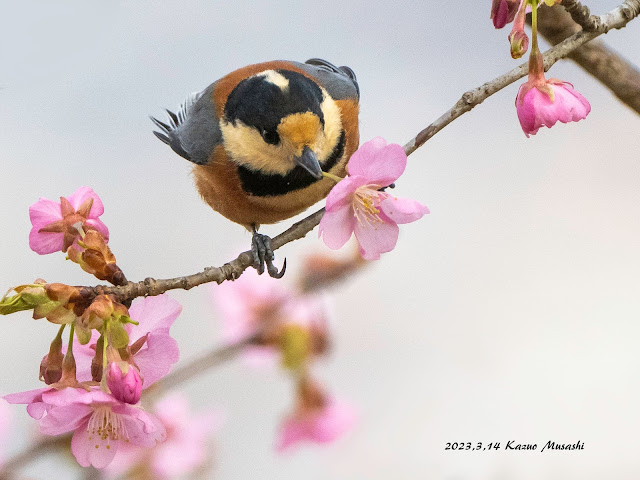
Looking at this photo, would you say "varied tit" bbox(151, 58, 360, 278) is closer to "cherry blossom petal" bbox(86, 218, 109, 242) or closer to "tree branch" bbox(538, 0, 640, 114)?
"cherry blossom petal" bbox(86, 218, 109, 242)

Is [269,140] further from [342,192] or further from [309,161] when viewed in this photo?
[342,192]

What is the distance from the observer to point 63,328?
66 centimetres

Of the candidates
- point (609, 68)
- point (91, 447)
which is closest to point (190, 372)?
point (91, 447)

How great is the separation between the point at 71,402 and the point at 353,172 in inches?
13.2

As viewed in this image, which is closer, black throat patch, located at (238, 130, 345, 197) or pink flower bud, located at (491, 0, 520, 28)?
pink flower bud, located at (491, 0, 520, 28)

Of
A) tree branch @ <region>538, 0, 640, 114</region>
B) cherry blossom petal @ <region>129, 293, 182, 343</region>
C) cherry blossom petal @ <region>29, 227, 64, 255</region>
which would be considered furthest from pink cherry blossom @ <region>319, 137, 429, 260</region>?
tree branch @ <region>538, 0, 640, 114</region>

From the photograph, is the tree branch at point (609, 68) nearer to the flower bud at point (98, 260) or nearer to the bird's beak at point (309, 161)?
the bird's beak at point (309, 161)

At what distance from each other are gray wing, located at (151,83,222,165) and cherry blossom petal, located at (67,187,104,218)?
1.51 ft

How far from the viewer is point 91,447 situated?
2.24ft

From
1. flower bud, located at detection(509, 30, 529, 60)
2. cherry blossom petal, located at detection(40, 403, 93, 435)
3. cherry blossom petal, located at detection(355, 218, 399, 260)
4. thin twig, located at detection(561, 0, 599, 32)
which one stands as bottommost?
cherry blossom petal, located at detection(40, 403, 93, 435)

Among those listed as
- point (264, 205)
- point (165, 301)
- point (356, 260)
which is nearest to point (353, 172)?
point (165, 301)

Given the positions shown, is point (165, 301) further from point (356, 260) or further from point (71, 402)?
point (356, 260)

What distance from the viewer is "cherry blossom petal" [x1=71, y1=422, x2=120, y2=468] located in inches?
26.7

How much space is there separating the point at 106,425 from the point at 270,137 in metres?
0.53
